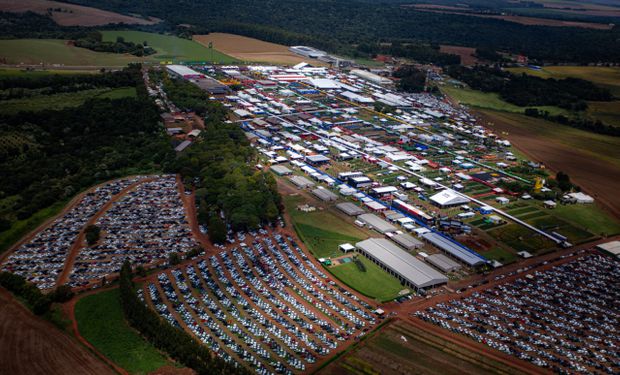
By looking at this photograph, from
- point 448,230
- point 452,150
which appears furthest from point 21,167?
point 452,150

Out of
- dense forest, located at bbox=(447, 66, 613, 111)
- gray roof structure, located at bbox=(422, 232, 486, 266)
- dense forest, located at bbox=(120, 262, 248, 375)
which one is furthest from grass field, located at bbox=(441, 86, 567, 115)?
dense forest, located at bbox=(120, 262, 248, 375)

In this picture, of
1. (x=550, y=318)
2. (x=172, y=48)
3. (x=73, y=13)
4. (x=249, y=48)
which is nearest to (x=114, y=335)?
(x=550, y=318)

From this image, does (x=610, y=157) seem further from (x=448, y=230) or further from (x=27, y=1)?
(x=27, y=1)

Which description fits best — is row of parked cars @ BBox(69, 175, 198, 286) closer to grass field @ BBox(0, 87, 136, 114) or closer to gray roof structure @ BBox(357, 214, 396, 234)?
gray roof structure @ BBox(357, 214, 396, 234)

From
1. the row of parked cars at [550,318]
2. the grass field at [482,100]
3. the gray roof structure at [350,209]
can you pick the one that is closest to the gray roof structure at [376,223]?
the gray roof structure at [350,209]

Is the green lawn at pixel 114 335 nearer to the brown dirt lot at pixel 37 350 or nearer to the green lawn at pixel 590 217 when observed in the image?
the brown dirt lot at pixel 37 350

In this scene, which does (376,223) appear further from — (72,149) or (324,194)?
(72,149)

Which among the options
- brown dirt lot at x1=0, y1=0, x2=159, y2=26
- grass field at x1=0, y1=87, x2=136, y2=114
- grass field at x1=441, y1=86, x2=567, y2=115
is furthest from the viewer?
brown dirt lot at x1=0, y1=0, x2=159, y2=26

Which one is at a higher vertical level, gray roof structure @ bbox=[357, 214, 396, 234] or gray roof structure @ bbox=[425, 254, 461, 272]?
gray roof structure @ bbox=[357, 214, 396, 234]
